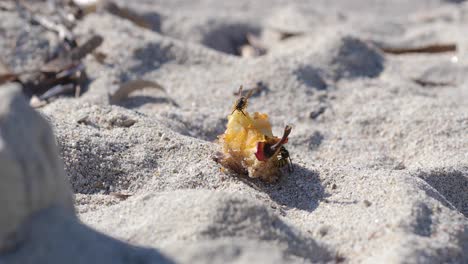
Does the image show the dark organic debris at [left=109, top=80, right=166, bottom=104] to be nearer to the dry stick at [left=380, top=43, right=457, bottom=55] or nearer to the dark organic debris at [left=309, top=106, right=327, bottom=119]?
the dark organic debris at [left=309, top=106, right=327, bottom=119]

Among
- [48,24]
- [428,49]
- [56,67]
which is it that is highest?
[428,49]

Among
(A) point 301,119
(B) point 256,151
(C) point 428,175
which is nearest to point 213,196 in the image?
(B) point 256,151

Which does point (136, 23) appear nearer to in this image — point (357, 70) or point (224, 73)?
point (224, 73)

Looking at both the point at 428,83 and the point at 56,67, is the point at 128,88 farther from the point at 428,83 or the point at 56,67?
the point at 428,83

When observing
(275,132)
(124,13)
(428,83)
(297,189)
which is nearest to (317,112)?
(275,132)

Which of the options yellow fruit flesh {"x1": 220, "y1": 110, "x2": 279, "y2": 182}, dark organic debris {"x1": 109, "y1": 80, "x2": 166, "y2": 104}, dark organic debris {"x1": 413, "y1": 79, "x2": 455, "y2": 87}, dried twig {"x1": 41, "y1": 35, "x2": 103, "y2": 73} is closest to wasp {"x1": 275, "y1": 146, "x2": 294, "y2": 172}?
yellow fruit flesh {"x1": 220, "y1": 110, "x2": 279, "y2": 182}
